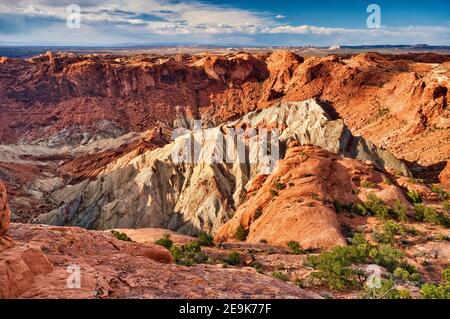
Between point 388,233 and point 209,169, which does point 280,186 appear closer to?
point 388,233

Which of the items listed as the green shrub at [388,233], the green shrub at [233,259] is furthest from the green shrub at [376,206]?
the green shrub at [233,259]

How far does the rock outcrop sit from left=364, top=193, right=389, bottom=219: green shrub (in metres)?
13.3

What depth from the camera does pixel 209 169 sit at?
49.7 meters

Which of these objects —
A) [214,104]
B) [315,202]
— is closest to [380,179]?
[315,202]

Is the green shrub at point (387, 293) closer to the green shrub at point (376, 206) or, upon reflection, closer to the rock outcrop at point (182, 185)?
the green shrub at point (376, 206)

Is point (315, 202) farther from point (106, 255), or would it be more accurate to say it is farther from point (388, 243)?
point (106, 255)

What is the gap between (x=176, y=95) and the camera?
104 meters

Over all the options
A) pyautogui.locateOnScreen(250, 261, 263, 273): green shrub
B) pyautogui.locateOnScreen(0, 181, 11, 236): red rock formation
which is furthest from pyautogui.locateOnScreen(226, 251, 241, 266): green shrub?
pyautogui.locateOnScreen(0, 181, 11, 236): red rock formation

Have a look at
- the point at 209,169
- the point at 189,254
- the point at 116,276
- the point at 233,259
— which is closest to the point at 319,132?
the point at 209,169

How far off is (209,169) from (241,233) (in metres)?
18.9

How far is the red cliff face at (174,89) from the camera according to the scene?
8844 centimetres

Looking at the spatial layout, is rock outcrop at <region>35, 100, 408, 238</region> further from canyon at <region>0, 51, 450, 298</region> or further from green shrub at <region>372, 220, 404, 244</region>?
green shrub at <region>372, 220, 404, 244</region>
